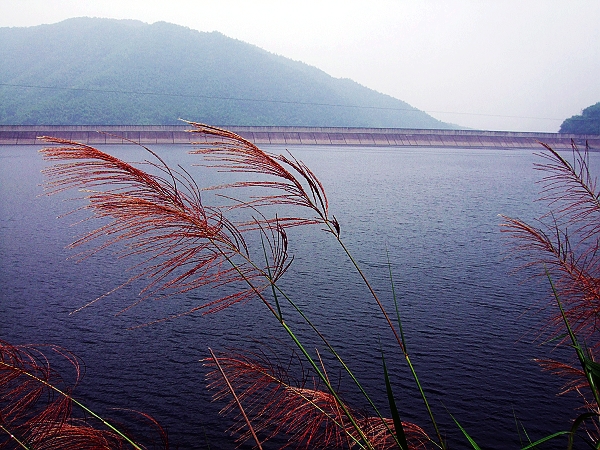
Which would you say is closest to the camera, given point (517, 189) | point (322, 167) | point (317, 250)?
point (317, 250)

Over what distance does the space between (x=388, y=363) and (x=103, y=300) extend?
178 inches

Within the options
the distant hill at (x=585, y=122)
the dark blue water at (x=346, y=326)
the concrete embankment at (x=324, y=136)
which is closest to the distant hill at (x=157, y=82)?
the concrete embankment at (x=324, y=136)

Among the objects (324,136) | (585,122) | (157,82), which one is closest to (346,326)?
(324,136)

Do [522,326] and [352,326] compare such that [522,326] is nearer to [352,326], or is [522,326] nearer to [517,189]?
A: [352,326]

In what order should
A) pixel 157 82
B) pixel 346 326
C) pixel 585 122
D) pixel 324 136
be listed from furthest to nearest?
pixel 157 82 → pixel 585 122 → pixel 324 136 → pixel 346 326

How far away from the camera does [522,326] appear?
351 inches

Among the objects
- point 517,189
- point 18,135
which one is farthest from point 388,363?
point 18,135

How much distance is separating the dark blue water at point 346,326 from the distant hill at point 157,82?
263 ft

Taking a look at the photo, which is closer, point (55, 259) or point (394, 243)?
point (55, 259)

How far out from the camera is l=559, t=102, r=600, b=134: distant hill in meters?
78.4

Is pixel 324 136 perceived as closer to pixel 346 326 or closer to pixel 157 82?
pixel 346 326

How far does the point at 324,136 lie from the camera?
60.4 metres

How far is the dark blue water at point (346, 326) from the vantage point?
6.39 metres

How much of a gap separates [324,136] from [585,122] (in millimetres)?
38759
